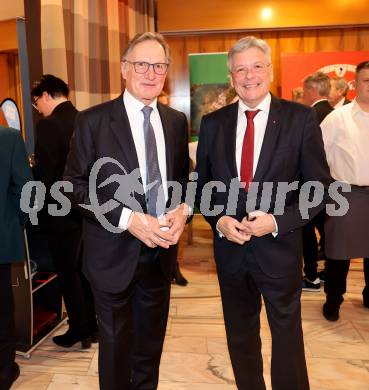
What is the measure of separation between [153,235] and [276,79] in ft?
15.4

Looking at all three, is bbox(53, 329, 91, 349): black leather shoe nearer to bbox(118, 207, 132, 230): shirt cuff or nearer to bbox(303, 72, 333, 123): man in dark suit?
bbox(118, 207, 132, 230): shirt cuff

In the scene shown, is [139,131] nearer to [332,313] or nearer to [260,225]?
[260,225]

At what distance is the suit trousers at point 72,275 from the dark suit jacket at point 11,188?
387mm

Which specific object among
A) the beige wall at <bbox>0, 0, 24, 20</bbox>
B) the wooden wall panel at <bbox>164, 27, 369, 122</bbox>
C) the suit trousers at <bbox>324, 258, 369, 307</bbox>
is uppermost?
the wooden wall panel at <bbox>164, 27, 369, 122</bbox>

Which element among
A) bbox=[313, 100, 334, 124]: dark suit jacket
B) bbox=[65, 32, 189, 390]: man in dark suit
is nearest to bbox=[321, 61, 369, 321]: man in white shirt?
bbox=[313, 100, 334, 124]: dark suit jacket

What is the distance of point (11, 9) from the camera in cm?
283

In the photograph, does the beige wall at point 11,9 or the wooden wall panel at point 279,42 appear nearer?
the beige wall at point 11,9

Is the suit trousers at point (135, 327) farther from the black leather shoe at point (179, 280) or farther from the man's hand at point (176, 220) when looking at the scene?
the black leather shoe at point (179, 280)

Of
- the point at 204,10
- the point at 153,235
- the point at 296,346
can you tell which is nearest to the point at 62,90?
the point at 153,235

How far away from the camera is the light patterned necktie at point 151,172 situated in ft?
5.34

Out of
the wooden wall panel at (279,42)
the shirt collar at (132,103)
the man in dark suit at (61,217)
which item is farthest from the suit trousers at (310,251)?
the wooden wall panel at (279,42)

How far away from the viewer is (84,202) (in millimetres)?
1587

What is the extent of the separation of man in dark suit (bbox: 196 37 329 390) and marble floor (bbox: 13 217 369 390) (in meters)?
0.65

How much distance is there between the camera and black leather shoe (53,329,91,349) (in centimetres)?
259
